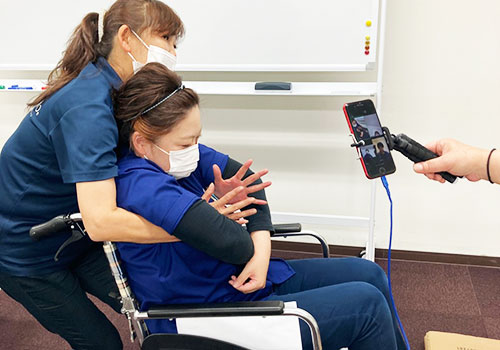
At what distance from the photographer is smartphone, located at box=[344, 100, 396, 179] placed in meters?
1.21

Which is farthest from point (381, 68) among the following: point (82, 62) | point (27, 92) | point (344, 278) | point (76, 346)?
point (27, 92)

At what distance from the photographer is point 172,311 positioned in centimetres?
102

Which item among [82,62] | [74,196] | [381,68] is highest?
[82,62]

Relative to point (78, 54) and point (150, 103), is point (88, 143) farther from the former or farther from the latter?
point (78, 54)

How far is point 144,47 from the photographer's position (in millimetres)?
1229

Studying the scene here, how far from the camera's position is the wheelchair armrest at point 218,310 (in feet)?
3.26

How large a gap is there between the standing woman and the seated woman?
0.18 feet

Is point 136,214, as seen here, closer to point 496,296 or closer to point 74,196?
point 74,196

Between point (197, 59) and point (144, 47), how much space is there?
987 millimetres

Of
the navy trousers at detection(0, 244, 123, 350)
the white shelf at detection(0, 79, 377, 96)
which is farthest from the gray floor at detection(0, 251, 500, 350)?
the white shelf at detection(0, 79, 377, 96)

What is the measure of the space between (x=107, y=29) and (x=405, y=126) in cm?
149

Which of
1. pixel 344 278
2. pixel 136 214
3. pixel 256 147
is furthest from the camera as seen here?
pixel 256 147

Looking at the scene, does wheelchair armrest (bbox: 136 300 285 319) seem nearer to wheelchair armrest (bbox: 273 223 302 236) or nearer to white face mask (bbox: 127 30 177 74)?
wheelchair armrest (bbox: 273 223 302 236)

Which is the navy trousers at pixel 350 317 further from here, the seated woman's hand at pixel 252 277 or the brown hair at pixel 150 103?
the brown hair at pixel 150 103
